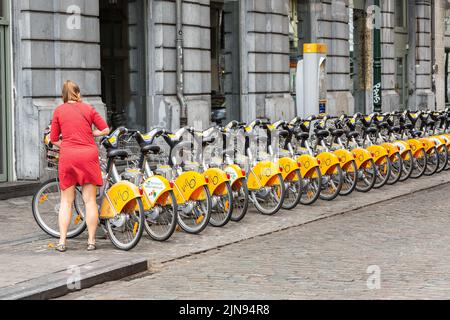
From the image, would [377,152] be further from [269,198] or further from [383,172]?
[269,198]

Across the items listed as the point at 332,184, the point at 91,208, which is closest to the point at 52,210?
the point at 91,208

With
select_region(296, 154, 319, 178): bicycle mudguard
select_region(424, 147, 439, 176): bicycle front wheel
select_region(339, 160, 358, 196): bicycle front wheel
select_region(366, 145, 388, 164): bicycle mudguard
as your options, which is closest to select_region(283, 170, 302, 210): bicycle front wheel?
select_region(296, 154, 319, 178): bicycle mudguard

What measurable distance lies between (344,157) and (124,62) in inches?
249

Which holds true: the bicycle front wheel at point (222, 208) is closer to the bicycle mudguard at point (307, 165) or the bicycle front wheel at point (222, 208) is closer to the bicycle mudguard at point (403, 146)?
the bicycle mudguard at point (307, 165)

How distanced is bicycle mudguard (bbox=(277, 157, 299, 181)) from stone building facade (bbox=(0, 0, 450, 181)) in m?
3.08

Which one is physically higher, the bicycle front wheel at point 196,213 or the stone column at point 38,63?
the stone column at point 38,63

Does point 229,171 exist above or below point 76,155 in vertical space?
below

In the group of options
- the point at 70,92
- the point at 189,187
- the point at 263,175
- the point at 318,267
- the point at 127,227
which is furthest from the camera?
the point at 263,175

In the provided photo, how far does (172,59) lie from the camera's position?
19.6 meters

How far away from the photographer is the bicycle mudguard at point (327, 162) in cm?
1405

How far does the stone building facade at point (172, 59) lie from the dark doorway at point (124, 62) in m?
0.02

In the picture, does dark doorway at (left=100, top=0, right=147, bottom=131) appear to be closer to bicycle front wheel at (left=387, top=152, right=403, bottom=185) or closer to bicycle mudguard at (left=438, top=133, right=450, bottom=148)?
bicycle front wheel at (left=387, top=152, right=403, bottom=185)

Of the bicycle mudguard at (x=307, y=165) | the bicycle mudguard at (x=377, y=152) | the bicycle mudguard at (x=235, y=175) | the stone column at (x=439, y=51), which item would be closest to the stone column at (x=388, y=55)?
the stone column at (x=439, y=51)

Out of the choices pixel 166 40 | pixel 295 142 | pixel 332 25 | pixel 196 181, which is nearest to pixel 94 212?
pixel 196 181
